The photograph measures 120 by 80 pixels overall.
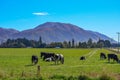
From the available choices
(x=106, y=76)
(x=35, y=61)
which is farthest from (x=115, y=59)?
(x=106, y=76)

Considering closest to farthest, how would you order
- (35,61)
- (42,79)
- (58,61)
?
(42,79) → (35,61) → (58,61)

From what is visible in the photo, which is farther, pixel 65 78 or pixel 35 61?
pixel 35 61

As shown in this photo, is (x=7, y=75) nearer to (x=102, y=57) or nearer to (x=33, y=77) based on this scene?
(x=33, y=77)

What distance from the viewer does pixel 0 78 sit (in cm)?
2434

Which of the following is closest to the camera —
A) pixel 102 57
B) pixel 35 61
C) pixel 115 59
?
pixel 35 61

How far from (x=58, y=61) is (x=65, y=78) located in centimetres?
2239

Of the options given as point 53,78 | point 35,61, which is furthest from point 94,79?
point 35,61

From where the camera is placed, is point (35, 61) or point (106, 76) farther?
point (35, 61)

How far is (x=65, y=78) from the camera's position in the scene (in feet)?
81.0

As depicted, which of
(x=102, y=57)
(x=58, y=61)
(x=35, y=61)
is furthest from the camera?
(x=102, y=57)

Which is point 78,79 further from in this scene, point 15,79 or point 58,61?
point 58,61

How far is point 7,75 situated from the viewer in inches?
1003

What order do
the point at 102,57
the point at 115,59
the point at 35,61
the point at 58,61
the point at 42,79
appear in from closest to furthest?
the point at 42,79 < the point at 35,61 < the point at 58,61 < the point at 115,59 < the point at 102,57

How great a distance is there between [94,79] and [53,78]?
3.29 metres
